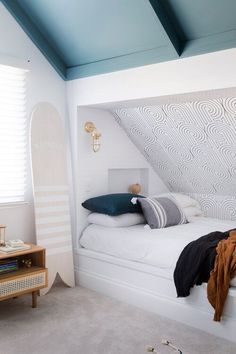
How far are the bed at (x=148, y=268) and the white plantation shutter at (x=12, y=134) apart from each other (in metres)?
0.89

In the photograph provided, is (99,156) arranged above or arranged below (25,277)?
above

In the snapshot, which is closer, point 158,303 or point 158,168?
point 158,303

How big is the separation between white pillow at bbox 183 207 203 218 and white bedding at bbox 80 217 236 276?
9 centimetres

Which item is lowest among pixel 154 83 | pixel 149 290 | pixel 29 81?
pixel 149 290

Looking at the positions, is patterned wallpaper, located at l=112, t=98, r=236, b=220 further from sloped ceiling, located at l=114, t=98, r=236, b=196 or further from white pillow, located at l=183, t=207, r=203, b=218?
white pillow, located at l=183, t=207, r=203, b=218

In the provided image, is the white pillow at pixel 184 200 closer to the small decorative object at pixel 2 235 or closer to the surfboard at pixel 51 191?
the surfboard at pixel 51 191

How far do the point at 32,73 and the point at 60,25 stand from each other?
0.55m

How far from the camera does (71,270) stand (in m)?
3.99

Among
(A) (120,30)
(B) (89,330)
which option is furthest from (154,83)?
(B) (89,330)

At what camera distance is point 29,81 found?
385cm

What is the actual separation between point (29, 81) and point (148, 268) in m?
2.11

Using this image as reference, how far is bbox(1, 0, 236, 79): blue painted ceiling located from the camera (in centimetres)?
281

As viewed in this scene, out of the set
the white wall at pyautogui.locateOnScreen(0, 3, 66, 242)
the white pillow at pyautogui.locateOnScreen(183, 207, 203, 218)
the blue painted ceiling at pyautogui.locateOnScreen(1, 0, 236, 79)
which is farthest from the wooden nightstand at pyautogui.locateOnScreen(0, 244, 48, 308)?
the blue painted ceiling at pyautogui.locateOnScreen(1, 0, 236, 79)

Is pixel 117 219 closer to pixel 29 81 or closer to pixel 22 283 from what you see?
pixel 22 283
